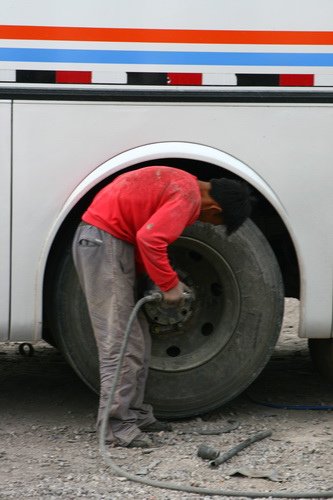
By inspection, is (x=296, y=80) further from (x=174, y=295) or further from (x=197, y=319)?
(x=197, y=319)

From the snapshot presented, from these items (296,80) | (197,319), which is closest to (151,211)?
(197,319)

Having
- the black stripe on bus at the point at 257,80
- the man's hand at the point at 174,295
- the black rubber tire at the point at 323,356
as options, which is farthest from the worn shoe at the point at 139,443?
the black stripe on bus at the point at 257,80

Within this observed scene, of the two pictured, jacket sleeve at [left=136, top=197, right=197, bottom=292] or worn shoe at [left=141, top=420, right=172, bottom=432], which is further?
worn shoe at [left=141, top=420, right=172, bottom=432]

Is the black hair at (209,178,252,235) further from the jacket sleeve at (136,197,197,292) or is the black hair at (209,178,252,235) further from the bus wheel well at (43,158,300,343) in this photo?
the bus wheel well at (43,158,300,343)

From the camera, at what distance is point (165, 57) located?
557 cm

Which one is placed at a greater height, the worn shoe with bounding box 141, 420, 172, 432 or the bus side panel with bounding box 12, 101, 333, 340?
the bus side panel with bounding box 12, 101, 333, 340

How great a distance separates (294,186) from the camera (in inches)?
224

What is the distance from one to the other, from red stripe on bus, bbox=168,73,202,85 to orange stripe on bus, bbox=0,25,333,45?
0.15m

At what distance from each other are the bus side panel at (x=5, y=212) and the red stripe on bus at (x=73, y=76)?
0.26m

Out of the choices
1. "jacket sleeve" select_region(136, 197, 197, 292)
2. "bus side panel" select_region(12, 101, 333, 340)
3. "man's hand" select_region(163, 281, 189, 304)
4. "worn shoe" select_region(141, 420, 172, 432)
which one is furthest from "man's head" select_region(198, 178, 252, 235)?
"worn shoe" select_region(141, 420, 172, 432)

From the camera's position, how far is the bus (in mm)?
5539

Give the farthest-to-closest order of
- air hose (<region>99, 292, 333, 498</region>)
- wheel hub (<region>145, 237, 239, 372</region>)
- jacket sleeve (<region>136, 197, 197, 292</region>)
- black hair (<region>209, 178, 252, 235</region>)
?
wheel hub (<region>145, 237, 239, 372</region>) → black hair (<region>209, 178, 252, 235</region>) → jacket sleeve (<region>136, 197, 197, 292</region>) → air hose (<region>99, 292, 333, 498</region>)

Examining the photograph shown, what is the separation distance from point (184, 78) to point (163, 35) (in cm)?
21

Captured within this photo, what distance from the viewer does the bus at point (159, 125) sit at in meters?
5.54
